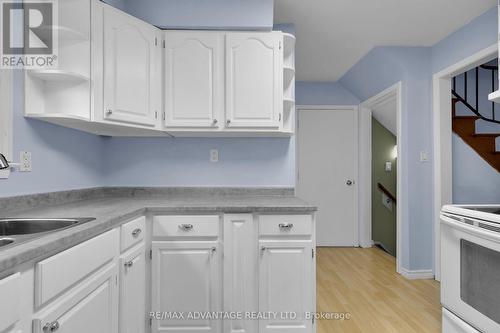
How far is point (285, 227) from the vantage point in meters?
1.80

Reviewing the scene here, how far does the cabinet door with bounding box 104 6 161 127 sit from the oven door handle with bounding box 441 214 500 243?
6.32 ft

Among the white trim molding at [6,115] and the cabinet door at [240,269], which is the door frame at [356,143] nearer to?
the cabinet door at [240,269]

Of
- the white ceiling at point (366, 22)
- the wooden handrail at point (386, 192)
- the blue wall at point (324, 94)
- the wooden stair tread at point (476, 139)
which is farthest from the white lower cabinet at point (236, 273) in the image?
the wooden handrail at point (386, 192)

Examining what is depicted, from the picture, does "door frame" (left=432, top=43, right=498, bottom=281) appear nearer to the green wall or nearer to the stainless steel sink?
the green wall

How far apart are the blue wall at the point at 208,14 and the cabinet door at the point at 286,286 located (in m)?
1.58

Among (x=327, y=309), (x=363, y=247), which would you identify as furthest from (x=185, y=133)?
(x=363, y=247)

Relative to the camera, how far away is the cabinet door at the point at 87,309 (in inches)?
37.5

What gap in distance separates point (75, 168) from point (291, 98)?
1.66 m

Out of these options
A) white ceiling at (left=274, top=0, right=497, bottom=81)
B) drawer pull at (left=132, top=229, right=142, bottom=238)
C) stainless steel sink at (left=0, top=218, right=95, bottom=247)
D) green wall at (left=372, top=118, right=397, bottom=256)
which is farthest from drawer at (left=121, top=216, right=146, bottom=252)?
green wall at (left=372, top=118, right=397, bottom=256)

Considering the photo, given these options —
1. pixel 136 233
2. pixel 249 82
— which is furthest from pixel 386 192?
pixel 136 233

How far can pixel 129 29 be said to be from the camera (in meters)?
2.01

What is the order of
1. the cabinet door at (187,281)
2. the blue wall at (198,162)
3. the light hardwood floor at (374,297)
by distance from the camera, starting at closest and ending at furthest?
the cabinet door at (187,281) < the light hardwood floor at (374,297) < the blue wall at (198,162)

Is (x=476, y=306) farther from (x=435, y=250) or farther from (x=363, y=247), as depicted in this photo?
(x=363, y=247)

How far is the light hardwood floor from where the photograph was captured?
213 cm
